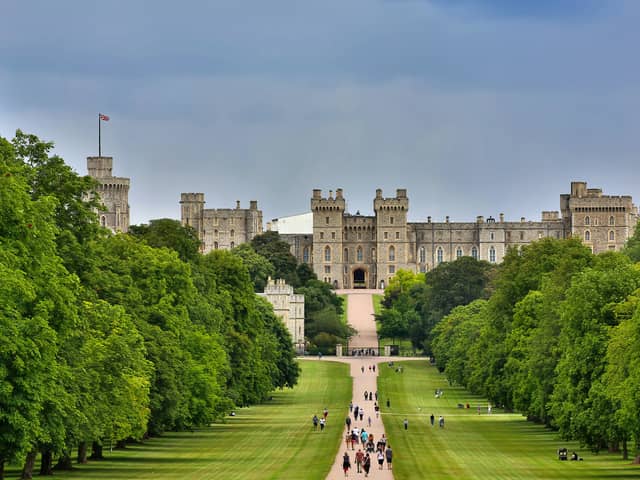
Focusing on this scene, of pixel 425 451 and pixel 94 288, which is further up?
pixel 94 288

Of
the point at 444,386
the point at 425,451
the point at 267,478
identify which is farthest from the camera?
the point at 444,386

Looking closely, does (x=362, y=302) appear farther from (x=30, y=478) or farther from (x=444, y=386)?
(x=30, y=478)

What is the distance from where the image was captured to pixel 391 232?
187 meters

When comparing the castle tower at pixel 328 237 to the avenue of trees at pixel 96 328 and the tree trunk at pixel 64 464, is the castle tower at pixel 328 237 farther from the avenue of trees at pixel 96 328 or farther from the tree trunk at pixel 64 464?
the tree trunk at pixel 64 464

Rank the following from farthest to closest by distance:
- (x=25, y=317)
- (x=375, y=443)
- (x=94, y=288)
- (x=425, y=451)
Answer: (x=375, y=443)
(x=425, y=451)
(x=94, y=288)
(x=25, y=317)

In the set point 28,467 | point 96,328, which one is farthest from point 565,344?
point 28,467

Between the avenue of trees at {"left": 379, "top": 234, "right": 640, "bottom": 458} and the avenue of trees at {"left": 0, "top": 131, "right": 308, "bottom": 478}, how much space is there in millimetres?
10111

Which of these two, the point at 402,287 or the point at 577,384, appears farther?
the point at 402,287

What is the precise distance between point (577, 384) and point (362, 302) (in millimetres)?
116398

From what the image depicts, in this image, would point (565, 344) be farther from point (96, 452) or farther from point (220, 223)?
A: point (220, 223)

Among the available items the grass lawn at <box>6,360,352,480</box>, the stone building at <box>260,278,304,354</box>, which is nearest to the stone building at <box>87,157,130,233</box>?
the stone building at <box>260,278,304,354</box>

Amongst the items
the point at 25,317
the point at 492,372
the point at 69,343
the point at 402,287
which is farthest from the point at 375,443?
the point at 402,287

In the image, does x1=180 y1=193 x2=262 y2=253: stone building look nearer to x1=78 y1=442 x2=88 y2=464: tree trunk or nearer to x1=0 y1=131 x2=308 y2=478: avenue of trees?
x1=0 y1=131 x2=308 y2=478: avenue of trees

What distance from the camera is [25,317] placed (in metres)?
32.6
